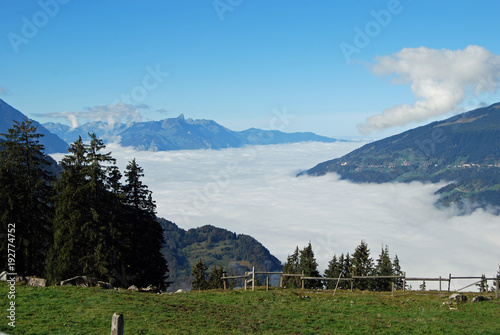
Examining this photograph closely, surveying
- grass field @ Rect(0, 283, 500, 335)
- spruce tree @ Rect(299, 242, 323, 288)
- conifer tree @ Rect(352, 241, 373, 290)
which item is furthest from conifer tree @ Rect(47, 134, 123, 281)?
conifer tree @ Rect(352, 241, 373, 290)

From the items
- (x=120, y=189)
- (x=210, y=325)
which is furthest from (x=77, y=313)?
(x=120, y=189)

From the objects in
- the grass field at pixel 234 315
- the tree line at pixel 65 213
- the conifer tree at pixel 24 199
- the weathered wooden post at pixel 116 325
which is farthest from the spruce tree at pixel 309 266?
the weathered wooden post at pixel 116 325

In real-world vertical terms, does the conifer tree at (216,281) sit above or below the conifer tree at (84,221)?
below

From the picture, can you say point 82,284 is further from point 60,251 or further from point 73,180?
point 73,180

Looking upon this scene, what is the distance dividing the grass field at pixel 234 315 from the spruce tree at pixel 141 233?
58.0 ft

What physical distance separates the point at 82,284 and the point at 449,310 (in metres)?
28.4

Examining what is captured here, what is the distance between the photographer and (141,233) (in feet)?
156

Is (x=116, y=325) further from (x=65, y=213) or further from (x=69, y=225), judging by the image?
(x=65, y=213)

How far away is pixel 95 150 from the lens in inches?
1662

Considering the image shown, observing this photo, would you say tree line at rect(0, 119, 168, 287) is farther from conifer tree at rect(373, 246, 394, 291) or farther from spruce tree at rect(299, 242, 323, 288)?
conifer tree at rect(373, 246, 394, 291)

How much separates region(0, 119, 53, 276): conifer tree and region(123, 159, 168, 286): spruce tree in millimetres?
8834

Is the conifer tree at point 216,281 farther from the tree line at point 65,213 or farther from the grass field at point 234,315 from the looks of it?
the grass field at point 234,315

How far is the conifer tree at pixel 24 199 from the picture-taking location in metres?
38.2

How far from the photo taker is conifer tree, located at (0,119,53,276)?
125 feet
